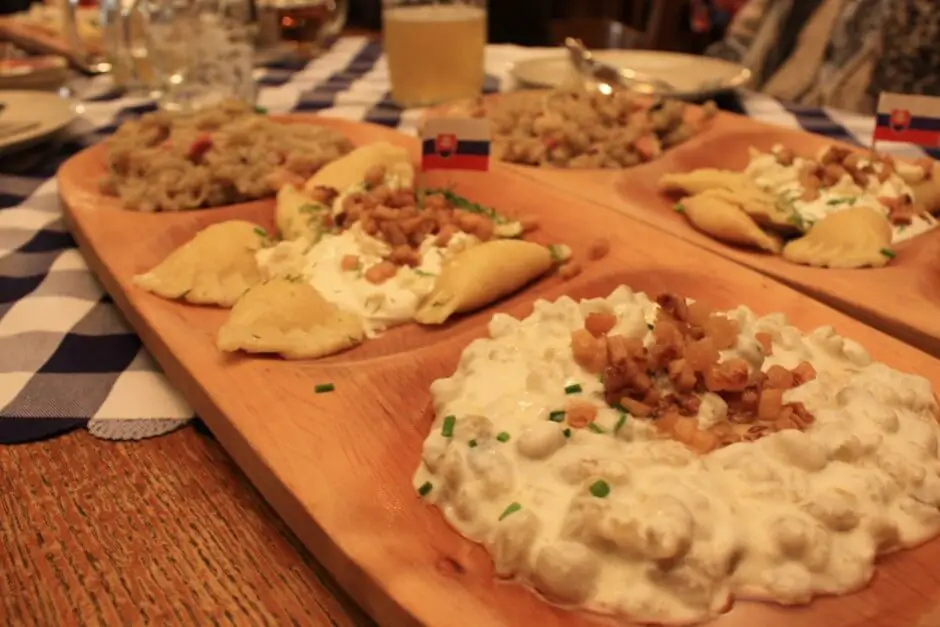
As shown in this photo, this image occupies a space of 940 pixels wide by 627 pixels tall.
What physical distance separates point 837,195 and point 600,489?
4.02 ft

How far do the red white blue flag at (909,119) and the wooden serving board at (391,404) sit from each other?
745 millimetres

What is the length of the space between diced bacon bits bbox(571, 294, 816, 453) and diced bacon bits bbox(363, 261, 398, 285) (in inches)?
18.5

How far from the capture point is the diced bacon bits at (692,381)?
1037mm

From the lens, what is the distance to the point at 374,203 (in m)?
1.73

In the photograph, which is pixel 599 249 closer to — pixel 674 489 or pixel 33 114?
pixel 674 489

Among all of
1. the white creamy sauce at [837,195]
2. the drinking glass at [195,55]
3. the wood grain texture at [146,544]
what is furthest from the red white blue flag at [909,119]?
the drinking glass at [195,55]

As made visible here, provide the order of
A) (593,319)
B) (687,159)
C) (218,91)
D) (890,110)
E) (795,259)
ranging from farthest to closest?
(218,91) < (687,159) < (890,110) < (795,259) < (593,319)

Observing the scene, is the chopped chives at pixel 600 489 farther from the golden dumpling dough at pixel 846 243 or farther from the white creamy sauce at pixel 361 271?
the golden dumpling dough at pixel 846 243

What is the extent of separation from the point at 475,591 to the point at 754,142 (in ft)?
5.84

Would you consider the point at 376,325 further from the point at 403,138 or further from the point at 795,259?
the point at 403,138

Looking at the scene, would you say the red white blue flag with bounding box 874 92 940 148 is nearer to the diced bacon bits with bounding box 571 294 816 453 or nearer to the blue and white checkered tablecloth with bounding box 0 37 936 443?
the blue and white checkered tablecloth with bounding box 0 37 936 443

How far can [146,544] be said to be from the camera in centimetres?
106

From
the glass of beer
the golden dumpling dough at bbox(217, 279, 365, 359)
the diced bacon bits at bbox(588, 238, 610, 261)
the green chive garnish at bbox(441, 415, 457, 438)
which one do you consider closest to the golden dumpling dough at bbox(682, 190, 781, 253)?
the diced bacon bits at bbox(588, 238, 610, 261)

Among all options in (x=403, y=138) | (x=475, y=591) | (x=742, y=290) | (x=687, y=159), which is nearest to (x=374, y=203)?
(x=403, y=138)
